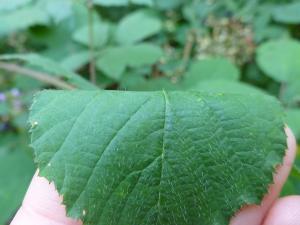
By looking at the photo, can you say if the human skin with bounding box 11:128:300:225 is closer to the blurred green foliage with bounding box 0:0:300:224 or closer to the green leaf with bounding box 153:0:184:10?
the blurred green foliage with bounding box 0:0:300:224

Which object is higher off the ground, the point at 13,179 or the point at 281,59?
the point at 281,59

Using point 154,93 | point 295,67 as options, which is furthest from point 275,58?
point 154,93

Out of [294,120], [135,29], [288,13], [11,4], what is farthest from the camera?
[288,13]

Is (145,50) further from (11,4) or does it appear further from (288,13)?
(288,13)

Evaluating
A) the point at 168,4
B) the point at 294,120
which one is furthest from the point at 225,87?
the point at 168,4

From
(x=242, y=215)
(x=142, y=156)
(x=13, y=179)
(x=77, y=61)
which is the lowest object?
(x=13, y=179)

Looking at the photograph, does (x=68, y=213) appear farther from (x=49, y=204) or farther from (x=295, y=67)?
(x=295, y=67)
